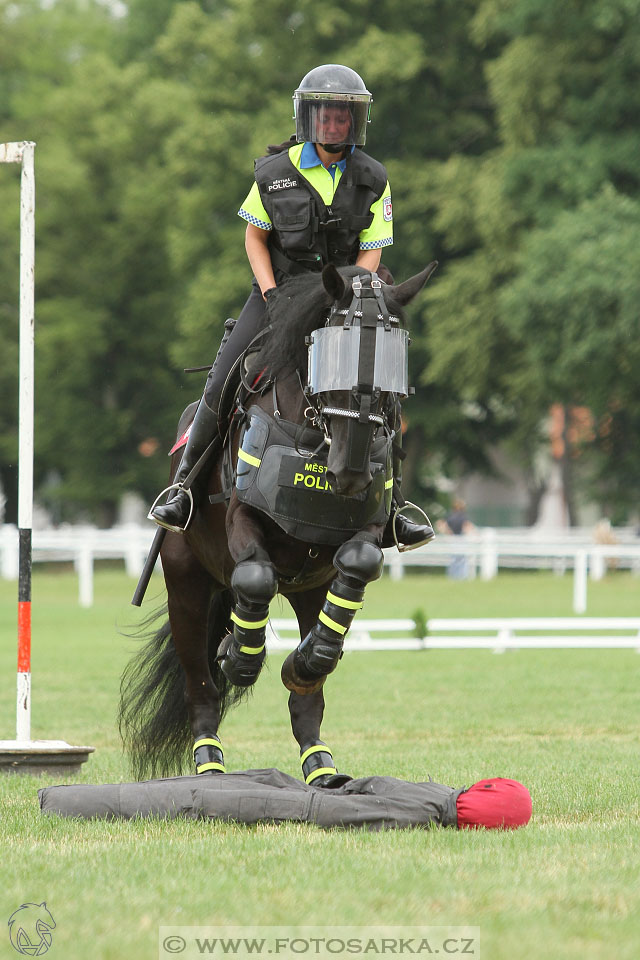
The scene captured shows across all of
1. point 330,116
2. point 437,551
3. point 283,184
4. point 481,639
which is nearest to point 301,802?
point 283,184

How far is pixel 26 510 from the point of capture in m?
8.62

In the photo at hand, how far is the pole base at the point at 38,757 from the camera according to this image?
27.0 feet

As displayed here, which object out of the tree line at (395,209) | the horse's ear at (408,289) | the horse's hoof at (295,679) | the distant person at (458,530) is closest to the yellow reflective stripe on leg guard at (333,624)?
the horse's hoof at (295,679)

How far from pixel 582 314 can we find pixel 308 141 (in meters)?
21.6

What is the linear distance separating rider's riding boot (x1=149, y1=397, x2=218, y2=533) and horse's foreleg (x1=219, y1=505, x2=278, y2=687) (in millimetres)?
663

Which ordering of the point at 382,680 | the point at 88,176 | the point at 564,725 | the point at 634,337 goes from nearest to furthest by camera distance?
the point at 564,725
the point at 382,680
the point at 634,337
the point at 88,176

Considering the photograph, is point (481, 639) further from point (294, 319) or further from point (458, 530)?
point (458, 530)

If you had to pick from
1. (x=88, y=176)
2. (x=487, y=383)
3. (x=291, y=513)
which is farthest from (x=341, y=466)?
(x=88, y=176)

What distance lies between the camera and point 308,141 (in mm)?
7133

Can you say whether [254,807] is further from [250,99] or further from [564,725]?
[250,99]

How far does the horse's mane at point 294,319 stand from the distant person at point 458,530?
24583 millimetres

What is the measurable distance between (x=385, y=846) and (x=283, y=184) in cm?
332

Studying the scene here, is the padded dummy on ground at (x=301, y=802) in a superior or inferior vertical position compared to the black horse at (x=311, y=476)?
inferior

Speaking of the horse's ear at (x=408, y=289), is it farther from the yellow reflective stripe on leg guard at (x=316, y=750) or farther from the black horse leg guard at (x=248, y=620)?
the yellow reflective stripe on leg guard at (x=316, y=750)
